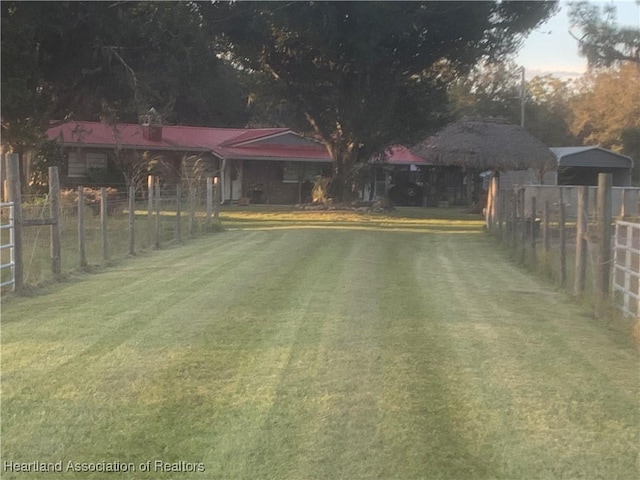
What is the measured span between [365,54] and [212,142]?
13858 mm

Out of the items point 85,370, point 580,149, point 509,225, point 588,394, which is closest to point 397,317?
point 588,394

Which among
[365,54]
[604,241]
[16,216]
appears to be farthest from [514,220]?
[365,54]

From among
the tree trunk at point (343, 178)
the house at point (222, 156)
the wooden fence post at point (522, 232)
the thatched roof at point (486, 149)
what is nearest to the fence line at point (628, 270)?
the wooden fence post at point (522, 232)

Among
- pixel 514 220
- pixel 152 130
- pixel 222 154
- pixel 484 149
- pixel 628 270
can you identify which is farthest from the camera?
pixel 152 130

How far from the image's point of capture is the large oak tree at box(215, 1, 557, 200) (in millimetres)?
26359

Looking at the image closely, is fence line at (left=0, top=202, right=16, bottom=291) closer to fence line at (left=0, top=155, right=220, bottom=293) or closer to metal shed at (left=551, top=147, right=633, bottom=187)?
fence line at (left=0, top=155, right=220, bottom=293)

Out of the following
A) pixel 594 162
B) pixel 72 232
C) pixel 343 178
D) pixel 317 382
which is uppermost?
pixel 594 162

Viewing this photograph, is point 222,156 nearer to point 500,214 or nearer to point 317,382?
point 500,214

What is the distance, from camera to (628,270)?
28.1 feet

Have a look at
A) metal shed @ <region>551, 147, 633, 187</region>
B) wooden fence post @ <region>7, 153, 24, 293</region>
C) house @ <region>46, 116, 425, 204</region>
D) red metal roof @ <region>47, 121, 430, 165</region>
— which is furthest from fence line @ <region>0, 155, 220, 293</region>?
metal shed @ <region>551, 147, 633, 187</region>

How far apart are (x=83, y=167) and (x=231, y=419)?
33.8 metres

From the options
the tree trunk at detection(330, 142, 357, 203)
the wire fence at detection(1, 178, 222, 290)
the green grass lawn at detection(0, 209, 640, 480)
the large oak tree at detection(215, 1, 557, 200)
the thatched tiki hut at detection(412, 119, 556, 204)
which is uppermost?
the large oak tree at detection(215, 1, 557, 200)

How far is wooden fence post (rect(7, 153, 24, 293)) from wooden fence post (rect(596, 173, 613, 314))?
733 cm

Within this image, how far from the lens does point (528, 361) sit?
258 inches
